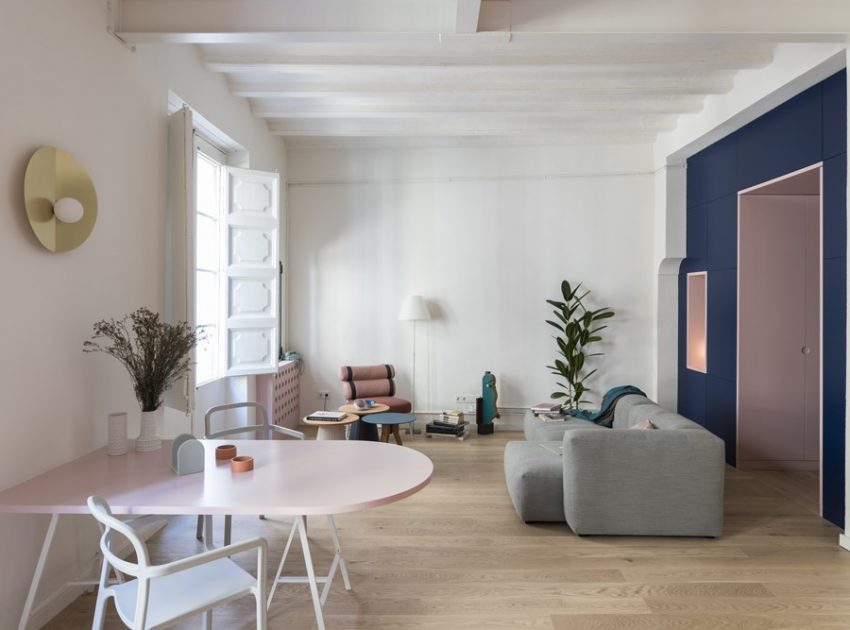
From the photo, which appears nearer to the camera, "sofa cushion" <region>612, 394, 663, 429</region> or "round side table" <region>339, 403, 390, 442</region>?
"sofa cushion" <region>612, 394, 663, 429</region>

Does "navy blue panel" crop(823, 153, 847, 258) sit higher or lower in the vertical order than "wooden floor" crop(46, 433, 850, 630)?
higher

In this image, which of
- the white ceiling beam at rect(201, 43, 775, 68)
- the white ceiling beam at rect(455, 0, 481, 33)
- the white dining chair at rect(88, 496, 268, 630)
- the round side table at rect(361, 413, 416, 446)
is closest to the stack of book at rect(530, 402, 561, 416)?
the round side table at rect(361, 413, 416, 446)

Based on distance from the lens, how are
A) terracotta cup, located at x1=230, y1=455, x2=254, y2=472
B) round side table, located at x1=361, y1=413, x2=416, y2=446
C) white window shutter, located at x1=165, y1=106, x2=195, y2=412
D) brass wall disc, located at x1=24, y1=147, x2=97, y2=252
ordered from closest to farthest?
terracotta cup, located at x1=230, y1=455, x2=254, y2=472, brass wall disc, located at x1=24, y1=147, x2=97, y2=252, white window shutter, located at x1=165, y1=106, x2=195, y2=412, round side table, located at x1=361, y1=413, x2=416, y2=446

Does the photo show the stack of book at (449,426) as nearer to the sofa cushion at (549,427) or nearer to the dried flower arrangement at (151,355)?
the sofa cushion at (549,427)

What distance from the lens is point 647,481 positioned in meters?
3.40

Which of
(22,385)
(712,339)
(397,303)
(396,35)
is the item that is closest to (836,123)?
(712,339)

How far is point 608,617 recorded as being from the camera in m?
2.59

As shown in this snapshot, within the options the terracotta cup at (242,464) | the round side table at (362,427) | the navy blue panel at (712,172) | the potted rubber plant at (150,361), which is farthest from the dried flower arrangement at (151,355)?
the navy blue panel at (712,172)

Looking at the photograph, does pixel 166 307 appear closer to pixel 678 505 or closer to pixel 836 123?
pixel 678 505

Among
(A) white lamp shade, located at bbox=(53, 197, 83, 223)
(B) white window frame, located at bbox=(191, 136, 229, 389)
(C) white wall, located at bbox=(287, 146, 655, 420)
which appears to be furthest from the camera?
(C) white wall, located at bbox=(287, 146, 655, 420)

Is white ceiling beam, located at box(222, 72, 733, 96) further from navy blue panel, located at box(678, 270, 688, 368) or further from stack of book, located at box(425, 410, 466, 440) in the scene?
stack of book, located at box(425, 410, 466, 440)

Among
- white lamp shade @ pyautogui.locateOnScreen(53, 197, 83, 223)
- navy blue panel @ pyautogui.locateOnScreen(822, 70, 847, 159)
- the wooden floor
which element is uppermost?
navy blue panel @ pyautogui.locateOnScreen(822, 70, 847, 159)

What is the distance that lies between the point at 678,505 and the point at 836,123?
2686 mm

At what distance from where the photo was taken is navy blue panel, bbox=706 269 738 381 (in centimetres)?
502
